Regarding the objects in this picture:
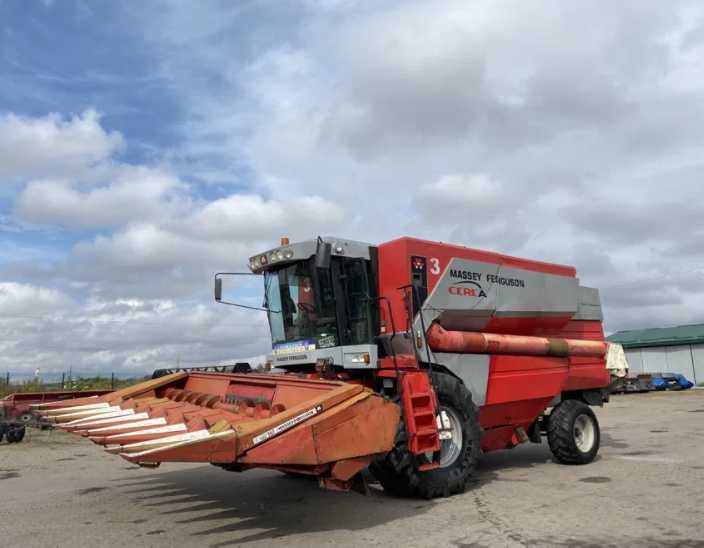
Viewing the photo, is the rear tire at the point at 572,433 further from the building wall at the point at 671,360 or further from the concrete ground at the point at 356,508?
the building wall at the point at 671,360

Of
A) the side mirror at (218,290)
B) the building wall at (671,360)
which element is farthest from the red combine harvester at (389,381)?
the building wall at (671,360)

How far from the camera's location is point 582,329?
10211 millimetres

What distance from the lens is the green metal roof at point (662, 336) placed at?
45.8m

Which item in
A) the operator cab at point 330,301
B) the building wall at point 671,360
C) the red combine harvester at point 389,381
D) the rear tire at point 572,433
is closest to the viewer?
the red combine harvester at point 389,381

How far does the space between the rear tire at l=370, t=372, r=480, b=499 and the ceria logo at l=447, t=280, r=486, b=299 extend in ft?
4.03

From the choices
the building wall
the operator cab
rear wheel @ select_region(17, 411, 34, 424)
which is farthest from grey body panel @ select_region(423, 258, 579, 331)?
the building wall

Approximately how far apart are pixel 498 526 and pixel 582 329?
5.48m

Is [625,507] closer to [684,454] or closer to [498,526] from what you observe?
[498,526]

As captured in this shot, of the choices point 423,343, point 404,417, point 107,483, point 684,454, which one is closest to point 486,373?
point 423,343

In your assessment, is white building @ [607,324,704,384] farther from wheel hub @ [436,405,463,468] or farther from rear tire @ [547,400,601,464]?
wheel hub @ [436,405,463,468]

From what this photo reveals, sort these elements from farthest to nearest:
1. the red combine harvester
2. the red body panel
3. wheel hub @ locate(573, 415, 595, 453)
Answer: wheel hub @ locate(573, 415, 595, 453), the red body panel, the red combine harvester

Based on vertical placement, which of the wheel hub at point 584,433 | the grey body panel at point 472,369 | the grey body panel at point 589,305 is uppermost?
the grey body panel at point 589,305

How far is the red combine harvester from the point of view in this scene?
5.21m

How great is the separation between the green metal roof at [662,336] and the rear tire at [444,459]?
4448cm
